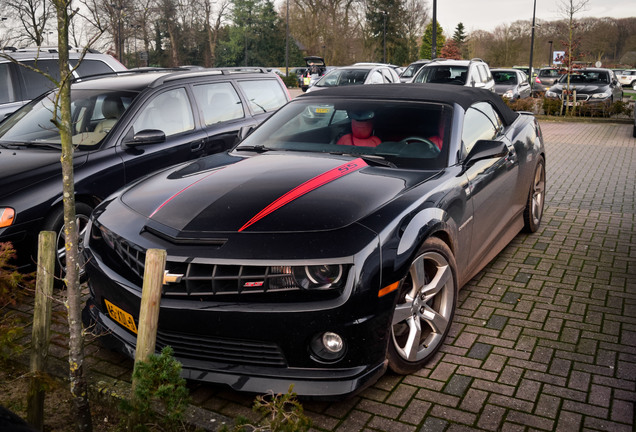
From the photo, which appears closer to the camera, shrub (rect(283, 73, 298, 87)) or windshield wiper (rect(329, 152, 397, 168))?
windshield wiper (rect(329, 152, 397, 168))

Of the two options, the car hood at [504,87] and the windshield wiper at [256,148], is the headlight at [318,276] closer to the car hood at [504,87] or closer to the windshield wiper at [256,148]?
the windshield wiper at [256,148]

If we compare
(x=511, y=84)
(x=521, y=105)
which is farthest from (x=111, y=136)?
(x=511, y=84)

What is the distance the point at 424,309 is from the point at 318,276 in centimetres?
93

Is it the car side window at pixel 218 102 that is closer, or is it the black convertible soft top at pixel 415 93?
the black convertible soft top at pixel 415 93

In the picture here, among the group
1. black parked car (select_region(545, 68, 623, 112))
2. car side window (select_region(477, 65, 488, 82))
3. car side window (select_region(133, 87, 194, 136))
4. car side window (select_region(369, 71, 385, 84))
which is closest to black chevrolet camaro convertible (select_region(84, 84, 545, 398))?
car side window (select_region(133, 87, 194, 136))

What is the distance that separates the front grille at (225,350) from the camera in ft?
10.1

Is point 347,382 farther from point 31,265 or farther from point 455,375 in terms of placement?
point 31,265

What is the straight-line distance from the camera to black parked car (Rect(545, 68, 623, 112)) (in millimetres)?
20625

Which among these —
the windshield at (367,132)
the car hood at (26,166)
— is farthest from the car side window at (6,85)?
the windshield at (367,132)

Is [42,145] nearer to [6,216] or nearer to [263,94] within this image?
[6,216]

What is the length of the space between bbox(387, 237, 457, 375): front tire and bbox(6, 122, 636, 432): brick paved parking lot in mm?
143

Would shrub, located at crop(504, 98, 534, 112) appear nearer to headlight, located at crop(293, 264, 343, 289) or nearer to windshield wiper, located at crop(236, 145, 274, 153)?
windshield wiper, located at crop(236, 145, 274, 153)

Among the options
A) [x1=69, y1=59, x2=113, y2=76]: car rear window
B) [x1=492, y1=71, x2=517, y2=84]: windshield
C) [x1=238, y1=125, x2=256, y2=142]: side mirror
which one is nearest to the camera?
[x1=238, y1=125, x2=256, y2=142]: side mirror

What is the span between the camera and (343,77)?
21.1 m
